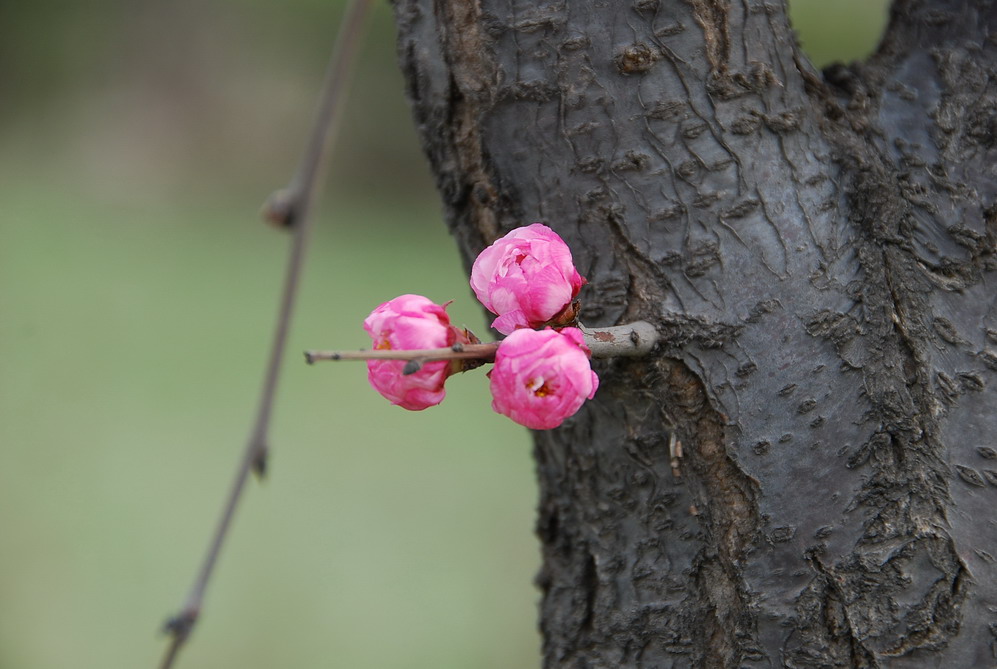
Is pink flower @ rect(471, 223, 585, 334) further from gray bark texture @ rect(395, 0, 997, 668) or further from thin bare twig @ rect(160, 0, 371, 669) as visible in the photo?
thin bare twig @ rect(160, 0, 371, 669)

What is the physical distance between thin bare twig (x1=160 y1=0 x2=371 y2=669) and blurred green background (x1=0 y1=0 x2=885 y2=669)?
1.17m

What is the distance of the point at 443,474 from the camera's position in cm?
211

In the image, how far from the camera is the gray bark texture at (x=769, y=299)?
0.46 meters

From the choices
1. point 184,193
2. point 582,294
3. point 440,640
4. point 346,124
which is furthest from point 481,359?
point 346,124

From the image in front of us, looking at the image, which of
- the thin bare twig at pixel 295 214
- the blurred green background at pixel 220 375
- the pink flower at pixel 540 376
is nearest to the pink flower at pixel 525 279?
the pink flower at pixel 540 376

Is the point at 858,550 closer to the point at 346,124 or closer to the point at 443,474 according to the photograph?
the point at 443,474

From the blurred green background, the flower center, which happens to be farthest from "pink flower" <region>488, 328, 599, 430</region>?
the blurred green background

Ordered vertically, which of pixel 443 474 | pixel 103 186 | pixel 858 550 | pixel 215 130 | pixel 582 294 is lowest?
pixel 858 550

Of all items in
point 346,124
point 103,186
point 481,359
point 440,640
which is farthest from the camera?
point 346,124

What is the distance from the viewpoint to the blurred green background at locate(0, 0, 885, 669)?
1.69 meters

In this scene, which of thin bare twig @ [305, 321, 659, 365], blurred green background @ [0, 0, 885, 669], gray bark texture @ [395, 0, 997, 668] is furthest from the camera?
blurred green background @ [0, 0, 885, 669]

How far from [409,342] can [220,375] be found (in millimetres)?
2138

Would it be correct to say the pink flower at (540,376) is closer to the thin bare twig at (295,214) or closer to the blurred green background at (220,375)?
the thin bare twig at (295,214)

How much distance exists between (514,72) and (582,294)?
132 mm
